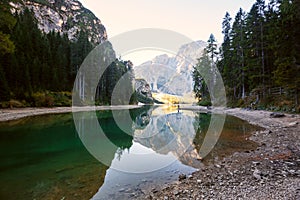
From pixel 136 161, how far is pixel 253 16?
1183 inches

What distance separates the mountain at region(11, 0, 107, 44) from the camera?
8762 centimetres

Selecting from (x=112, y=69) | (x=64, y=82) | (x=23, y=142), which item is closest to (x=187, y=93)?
(x=112, y=69)

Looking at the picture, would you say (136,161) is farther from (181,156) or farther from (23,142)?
(23,142)

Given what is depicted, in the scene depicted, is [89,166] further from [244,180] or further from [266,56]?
[266,56]

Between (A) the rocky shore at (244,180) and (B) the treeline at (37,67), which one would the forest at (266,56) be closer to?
(A) the rocky shore at (244,180)

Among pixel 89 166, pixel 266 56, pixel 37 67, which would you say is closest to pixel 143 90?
pixel 37 67

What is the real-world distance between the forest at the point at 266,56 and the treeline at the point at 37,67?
23.9 m

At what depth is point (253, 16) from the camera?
29.9 m

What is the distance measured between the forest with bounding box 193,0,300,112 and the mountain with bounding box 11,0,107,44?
1907 inches

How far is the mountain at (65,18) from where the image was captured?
287 feet

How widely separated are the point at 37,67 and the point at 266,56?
120ft

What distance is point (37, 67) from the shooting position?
37094 millimetres

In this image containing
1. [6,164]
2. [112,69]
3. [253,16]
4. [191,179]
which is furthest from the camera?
[112,69]

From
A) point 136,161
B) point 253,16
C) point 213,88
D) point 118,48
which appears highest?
point 253,16
